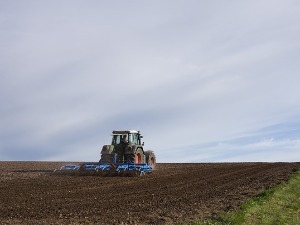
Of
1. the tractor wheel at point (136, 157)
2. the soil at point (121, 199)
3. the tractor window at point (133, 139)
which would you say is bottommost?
the soil at point (121, 199)

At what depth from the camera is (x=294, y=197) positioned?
1520 centimetres

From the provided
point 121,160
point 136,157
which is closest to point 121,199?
point 136,157

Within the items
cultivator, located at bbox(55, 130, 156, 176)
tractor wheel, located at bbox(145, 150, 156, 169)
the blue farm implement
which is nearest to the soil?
the blue farm implement

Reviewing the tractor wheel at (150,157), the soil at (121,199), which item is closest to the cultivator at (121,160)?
the tractor wheel at (150,157)

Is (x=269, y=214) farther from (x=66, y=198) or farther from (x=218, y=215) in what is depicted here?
(x=66, y=198)

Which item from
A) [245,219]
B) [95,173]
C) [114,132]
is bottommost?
[245,219]

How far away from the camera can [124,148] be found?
27.4 meters

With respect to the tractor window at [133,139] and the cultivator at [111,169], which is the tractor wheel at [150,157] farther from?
the cultivator at [111,169]

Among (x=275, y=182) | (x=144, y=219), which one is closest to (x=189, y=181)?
(x=275, y=182)

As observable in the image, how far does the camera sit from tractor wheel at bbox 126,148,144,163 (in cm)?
2599

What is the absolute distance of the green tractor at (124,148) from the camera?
26469 millimetres

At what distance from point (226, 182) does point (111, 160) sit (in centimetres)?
942

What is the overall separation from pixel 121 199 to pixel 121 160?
42.1 ft

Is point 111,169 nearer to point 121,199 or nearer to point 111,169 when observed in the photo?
point 111,169
